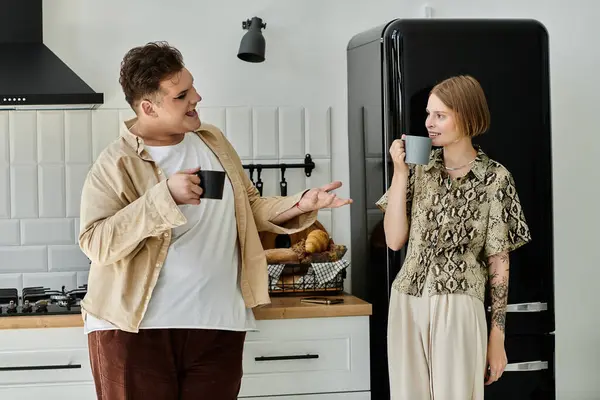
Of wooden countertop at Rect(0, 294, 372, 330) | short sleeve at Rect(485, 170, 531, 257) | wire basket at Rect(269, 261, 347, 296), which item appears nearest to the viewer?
short sleeve at Rect(485, 170, 531, 257)

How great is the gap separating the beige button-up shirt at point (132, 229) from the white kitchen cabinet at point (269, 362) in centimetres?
58

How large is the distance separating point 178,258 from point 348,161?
4.48 feet

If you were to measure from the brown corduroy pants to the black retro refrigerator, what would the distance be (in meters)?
0.82

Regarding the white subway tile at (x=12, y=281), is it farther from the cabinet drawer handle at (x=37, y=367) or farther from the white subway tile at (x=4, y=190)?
the cabinet drawer handle at (x=37, y=367)

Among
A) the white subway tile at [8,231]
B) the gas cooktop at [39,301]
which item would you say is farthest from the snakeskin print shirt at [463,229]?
the white subway tile at [8,231]

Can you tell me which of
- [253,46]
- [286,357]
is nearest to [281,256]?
[286,357]

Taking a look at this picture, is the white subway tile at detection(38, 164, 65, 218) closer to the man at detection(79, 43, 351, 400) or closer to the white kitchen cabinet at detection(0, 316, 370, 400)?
the white kitchen cabinet at detection(0, 316, 370, 400)

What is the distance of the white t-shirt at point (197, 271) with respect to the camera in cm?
210

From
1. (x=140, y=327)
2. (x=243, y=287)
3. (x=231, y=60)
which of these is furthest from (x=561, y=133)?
(x=140, y=327)

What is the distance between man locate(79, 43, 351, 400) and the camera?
2.08 m

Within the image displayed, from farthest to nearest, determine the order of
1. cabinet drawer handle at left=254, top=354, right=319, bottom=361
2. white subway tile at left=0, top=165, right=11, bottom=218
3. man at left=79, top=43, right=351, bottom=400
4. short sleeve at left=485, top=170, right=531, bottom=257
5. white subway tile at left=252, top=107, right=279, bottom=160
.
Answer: white subway tile at left=252, top=107, right=279, bottom=160, white subway tile at left=0, top=165, right=11, bottom=218, cabinet drawer handle at left=254, top=354, right=319, bottom=361, short sleeve at left=485, top=170, right=531, bottom=257, man at left=79, top=43, right=351, bottom=400

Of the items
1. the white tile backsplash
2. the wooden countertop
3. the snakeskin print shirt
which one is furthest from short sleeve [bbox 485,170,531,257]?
the white tile backsplash

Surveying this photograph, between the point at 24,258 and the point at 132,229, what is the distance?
1.40 m

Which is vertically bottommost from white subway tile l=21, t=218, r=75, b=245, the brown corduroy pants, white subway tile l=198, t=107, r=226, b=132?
the brown corduroy pants
